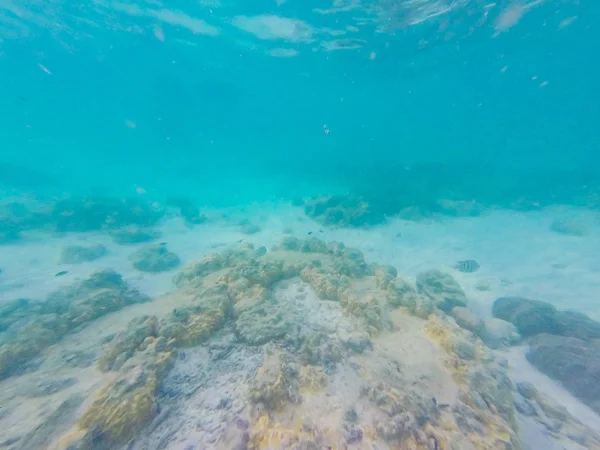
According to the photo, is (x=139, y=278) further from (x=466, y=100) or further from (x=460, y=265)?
(x=466, y=100)

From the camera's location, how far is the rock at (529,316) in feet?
23.6

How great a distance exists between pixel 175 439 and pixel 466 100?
56.9 metres

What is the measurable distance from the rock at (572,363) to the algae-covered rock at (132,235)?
18668 millimetres

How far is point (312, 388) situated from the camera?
3732 millimetres

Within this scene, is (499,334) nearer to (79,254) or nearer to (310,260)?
(310,260)

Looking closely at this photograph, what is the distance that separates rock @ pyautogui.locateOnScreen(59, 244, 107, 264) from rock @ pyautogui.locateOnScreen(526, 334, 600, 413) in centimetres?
1727

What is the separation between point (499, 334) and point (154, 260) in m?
13.2

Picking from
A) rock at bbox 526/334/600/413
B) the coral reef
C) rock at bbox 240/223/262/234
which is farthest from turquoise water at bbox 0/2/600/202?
rock at bbox 526/334/600/413

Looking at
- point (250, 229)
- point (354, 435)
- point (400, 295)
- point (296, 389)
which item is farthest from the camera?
point (250, 229)

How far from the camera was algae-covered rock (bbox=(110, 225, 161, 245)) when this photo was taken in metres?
16.4

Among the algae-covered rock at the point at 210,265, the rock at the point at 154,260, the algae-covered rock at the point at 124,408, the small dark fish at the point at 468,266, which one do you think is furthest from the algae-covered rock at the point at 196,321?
the small dark fish at the point at 468,266

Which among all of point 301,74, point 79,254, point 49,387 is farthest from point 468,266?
point 301,74

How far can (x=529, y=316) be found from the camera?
24.2ft

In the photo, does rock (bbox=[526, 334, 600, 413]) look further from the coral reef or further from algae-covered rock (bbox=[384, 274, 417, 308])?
the coral reef
